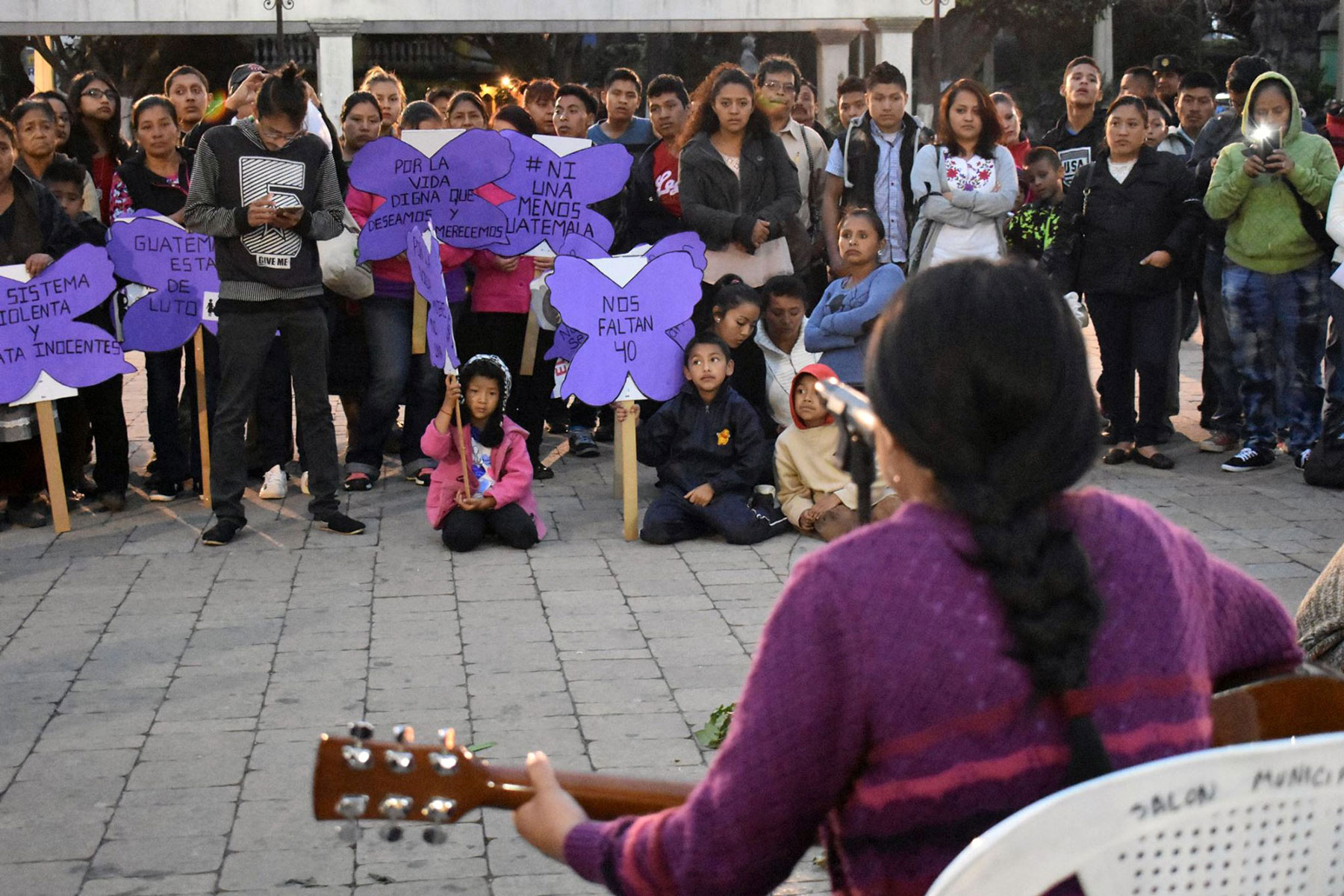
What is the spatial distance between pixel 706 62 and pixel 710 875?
3418 centimetres

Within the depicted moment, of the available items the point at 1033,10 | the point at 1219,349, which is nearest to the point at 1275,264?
the point at 1219,349

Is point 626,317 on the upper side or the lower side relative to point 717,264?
lower

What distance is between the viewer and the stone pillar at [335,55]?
2412 cm

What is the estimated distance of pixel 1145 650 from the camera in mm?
1599

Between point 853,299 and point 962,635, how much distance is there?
19.9 ft

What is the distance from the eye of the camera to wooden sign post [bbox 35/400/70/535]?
23.4ft

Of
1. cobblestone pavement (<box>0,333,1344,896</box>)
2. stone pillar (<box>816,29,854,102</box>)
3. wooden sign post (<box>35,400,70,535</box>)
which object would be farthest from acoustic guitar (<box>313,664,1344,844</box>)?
stone pillar (<box>816,29,854,102</box>)

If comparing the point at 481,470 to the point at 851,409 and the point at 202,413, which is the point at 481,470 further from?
the point at 851,409

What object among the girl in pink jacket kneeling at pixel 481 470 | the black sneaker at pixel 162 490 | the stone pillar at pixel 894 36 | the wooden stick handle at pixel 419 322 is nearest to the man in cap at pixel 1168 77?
the wooden stick handle at pixel 419 322

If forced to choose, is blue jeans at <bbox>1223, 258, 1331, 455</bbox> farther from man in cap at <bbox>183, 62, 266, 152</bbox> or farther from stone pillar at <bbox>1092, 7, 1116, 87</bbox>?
stone pillar at <bbox>1092, 7, 1116, 87</bbox>

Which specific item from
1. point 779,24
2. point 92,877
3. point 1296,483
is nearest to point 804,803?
point 92,877

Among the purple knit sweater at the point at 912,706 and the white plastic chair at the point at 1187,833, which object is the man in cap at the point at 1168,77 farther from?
the white plastic chair at the point at 1187,833

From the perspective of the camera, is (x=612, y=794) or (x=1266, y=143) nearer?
(x=612, y=794)

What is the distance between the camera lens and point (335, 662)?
5.29 metres
